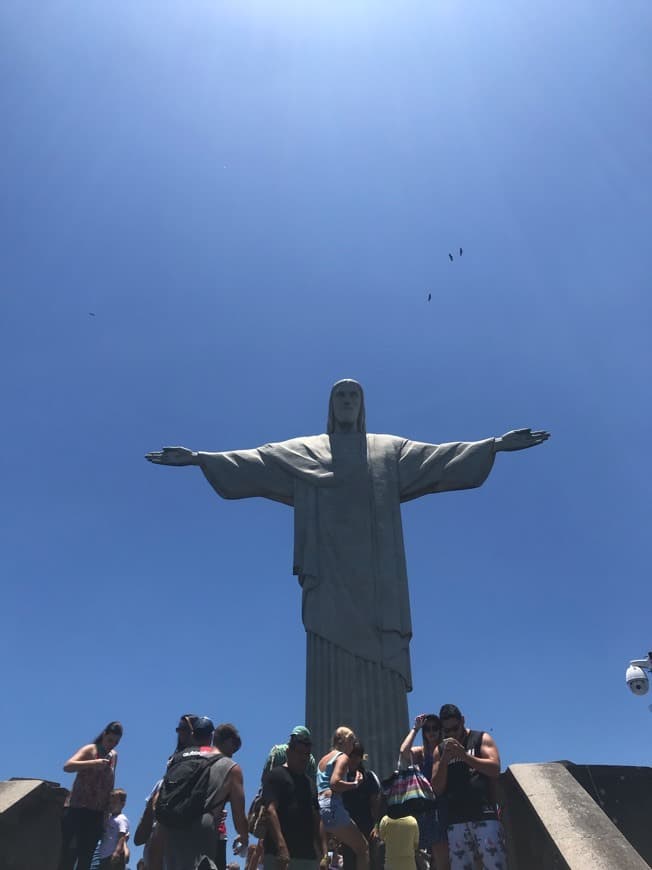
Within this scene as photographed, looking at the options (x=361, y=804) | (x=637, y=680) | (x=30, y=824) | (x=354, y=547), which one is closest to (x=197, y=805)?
(x=361, y=804)

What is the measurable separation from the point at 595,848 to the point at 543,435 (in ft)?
27.4

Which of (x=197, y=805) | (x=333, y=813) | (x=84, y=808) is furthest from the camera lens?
(x=84, y=808)

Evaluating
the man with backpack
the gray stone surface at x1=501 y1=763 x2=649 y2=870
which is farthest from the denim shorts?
the gray stone surface at x1=501 y1=763 x2=649 y2=870

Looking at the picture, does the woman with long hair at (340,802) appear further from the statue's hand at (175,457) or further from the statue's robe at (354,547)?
the statue's hand at (175,457)

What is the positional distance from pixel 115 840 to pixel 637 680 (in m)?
15.2

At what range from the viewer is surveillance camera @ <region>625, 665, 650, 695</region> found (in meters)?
18.3

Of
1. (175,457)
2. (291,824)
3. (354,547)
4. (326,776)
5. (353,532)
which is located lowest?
(291,824)

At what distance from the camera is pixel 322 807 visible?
553cm

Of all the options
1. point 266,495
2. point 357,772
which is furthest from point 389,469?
point 357,772

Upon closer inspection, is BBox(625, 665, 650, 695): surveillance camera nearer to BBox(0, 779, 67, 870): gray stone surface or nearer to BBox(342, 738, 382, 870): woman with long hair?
BBox(342, 738, 382, 870): woman with long hair

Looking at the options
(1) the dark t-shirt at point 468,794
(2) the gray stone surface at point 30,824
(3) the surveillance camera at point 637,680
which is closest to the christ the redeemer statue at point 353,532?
(2) the gray stone surface at point 30,824

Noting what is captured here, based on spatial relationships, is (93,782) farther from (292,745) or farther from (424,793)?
(424,793)

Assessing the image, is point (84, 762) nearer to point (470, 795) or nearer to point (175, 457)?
point (470, 795)

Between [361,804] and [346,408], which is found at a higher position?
[346,408]
